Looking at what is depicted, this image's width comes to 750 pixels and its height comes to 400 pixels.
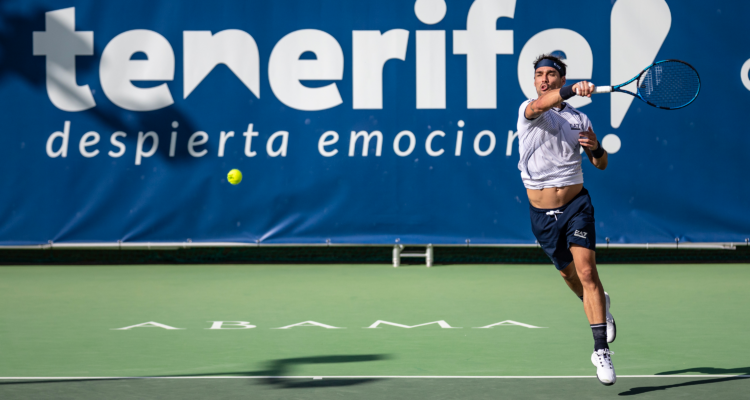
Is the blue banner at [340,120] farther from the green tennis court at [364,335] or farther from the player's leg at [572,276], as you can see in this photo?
the player's leg at [572,276]

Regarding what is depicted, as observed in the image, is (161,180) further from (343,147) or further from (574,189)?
(574,189)

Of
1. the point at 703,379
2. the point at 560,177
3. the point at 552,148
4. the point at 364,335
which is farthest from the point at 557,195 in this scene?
the point at 364,335

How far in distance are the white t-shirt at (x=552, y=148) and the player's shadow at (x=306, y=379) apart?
48.8 inches

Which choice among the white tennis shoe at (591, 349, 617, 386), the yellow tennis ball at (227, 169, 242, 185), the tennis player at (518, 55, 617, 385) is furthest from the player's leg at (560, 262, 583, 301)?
the yellow tennis ball at (227, 169, 242, 185)

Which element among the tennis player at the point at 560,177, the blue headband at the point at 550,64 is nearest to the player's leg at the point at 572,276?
the tennis player at the point at 560,177

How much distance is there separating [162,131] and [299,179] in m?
1.44

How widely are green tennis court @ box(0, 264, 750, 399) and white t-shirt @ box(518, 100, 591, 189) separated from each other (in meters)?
0.91

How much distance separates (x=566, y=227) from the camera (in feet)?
13.6

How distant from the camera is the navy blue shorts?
403cm

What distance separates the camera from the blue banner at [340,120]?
339 inches

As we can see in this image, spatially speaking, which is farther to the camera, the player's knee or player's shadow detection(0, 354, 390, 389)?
the player's knee

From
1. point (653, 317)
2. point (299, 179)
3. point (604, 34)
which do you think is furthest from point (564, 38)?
point (653, 317)

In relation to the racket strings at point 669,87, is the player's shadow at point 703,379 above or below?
below

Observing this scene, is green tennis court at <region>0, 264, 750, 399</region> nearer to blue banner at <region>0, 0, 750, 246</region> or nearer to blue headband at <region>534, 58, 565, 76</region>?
blue banner at <region>0, 0, 750, 246</region>
